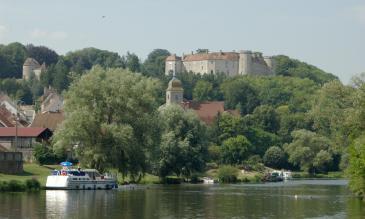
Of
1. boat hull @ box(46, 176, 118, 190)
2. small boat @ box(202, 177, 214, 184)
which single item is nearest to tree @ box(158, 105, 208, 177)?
small boat @ box(202, 177, 214, 184)

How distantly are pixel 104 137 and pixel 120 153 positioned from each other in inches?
78.8

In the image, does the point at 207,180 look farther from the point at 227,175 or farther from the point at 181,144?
the point at 181,144

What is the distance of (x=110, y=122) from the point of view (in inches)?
3278

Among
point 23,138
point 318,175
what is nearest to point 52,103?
point 318,175

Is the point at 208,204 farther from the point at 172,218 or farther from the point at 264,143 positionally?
the point at 264,143

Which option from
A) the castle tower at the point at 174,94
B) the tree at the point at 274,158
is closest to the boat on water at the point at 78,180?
the tree at the point at 274,158

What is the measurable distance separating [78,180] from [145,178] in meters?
18.0

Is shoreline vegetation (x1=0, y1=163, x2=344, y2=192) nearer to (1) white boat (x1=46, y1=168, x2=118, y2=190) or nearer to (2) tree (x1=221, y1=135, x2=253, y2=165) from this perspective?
(1) white boat (x1=46, y1=168, x2=118, y2=190)

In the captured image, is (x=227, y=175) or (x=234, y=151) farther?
(x=234, y=151)

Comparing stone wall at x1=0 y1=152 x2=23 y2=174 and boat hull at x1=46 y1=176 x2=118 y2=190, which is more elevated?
stone wall at x1=0 y1=152 x2=23 y2=174

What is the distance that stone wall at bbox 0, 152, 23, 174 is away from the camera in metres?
80.9

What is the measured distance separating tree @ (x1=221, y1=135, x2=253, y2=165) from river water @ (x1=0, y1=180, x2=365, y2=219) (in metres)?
60.7

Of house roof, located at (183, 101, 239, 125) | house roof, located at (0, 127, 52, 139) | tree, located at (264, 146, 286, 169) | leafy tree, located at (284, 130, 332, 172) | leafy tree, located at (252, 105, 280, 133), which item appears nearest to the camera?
house roof, located at (0, 127, 52, 139)

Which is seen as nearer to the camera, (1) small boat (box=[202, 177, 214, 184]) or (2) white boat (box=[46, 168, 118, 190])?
(2) white boat (box=[46, 168, 118, 190])
